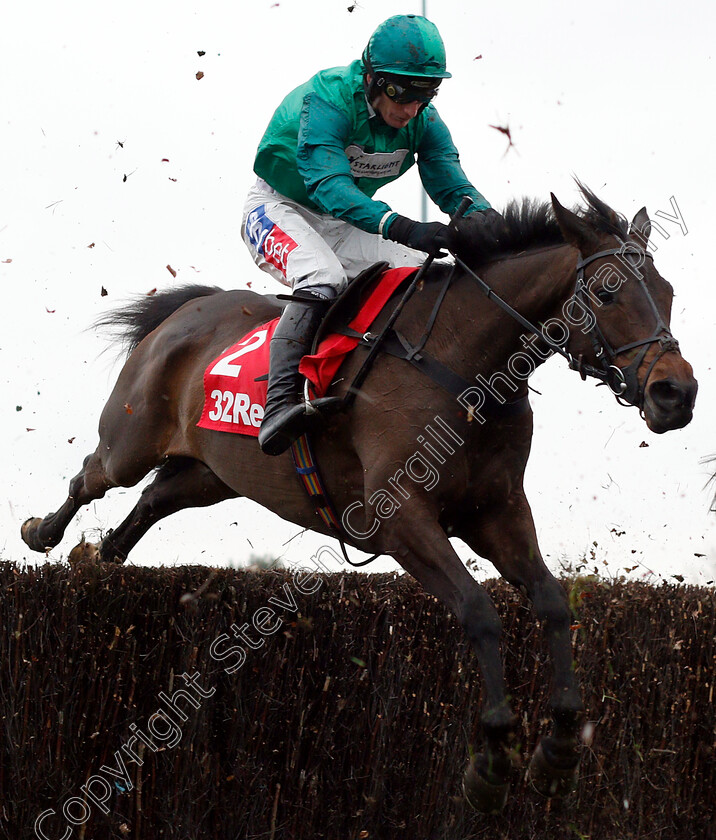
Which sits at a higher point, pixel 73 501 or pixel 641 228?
pixel 641 228

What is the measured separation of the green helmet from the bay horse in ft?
2.05

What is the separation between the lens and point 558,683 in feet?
12.2

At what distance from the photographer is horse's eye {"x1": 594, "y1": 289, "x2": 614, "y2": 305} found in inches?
138

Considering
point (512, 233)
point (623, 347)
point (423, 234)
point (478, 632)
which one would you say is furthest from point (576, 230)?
point (478, 632)

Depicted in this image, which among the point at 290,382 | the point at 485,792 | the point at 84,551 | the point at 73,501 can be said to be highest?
the point at 290,382

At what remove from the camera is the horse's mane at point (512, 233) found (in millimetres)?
3977

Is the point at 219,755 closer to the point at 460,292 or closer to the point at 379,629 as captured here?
the point at 379,629

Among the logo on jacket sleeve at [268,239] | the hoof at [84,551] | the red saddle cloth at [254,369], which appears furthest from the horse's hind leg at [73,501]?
the logo on jacket sleeve at [268,239]

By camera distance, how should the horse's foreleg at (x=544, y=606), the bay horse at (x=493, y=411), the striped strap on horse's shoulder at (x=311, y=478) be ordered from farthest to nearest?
the striped strap on horse's shoulder at (x=311, y=478), the horse's foreleg at (x=544, y=606), the bay horse at (x=493, y=411)

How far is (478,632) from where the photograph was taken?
3537 mm

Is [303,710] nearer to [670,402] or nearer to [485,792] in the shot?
[485,792]

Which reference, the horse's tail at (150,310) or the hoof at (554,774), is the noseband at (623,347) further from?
the horse's tail at (150,310)

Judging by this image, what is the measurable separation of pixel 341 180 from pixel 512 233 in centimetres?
70

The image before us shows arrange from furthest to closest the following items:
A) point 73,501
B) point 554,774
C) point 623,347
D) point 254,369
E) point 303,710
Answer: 1. point 73,501
2. point 303,710
3. point 254,369
4. point 554,774
5. point 623,347
